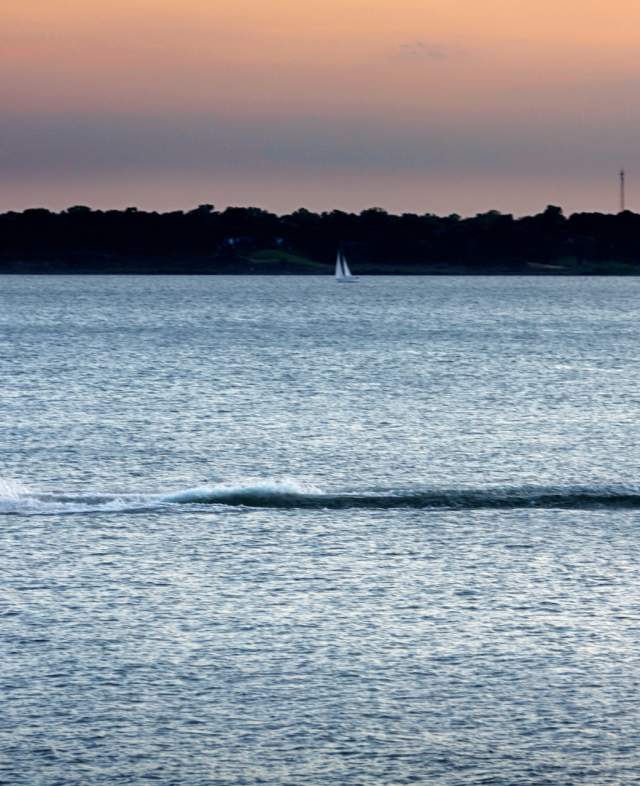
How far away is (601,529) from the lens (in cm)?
4078

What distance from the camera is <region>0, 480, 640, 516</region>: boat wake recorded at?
43.8m

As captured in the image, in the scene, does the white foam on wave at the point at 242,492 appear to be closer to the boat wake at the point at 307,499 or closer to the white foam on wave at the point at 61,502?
the boat wake at the point at 307,499

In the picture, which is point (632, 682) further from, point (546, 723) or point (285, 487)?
point (285, 487)

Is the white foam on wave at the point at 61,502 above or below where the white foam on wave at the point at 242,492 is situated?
above

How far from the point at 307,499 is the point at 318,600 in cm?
1436

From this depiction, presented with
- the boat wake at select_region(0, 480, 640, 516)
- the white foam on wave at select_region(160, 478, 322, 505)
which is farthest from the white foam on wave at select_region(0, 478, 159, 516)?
the white foam on wave at select_region(160, 478, 322, 505)

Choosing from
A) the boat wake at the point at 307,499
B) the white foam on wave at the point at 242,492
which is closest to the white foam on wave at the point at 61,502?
the boat wake at the point at 307,499

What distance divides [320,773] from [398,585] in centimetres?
1219

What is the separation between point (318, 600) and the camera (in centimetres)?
3153

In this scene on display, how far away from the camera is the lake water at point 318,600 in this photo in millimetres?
22234

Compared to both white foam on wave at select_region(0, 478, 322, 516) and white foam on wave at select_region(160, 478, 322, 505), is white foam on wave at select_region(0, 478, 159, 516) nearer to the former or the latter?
white foam on wave at select_region(0, 478, 322, 516)

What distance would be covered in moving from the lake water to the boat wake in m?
0.16

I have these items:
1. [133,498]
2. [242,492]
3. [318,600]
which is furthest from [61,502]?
[318,600]

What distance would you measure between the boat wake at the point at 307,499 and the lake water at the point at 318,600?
0.51 feet
